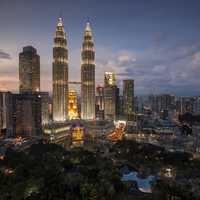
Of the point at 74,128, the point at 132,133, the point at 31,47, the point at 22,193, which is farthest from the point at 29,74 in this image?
the point at 22,193

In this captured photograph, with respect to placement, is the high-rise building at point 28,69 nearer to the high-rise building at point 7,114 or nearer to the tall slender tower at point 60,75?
the tall slender tower at point 60,75

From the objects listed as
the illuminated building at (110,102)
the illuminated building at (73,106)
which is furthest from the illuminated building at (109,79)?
the illuminated building at (73,106)

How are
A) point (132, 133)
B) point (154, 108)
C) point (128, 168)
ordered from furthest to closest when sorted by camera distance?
point (154, 108), point (132, 133), point (128, 168)

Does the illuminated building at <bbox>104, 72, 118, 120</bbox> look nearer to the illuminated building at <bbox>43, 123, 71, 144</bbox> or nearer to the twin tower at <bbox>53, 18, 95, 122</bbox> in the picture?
the twin tower at <bbox>53, 18, 95, 122</bbox>

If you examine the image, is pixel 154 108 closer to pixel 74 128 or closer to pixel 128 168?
pixel 74 128

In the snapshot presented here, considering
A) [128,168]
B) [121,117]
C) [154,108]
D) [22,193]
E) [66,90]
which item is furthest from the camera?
[154,108]

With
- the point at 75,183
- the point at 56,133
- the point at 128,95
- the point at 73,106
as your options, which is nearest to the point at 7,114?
the point at 56,133
